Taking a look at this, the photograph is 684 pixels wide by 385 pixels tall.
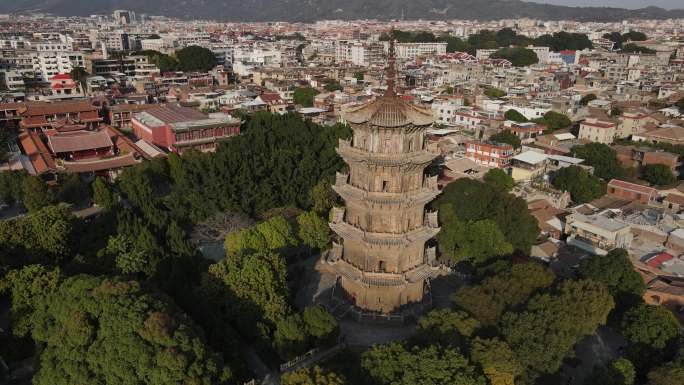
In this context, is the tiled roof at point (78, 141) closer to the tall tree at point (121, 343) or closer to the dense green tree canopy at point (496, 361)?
the tall tree at point (121, 343)

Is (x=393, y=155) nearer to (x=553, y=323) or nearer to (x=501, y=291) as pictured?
(x=501, y=291)

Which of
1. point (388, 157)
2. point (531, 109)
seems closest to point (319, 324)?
point (388, 157)

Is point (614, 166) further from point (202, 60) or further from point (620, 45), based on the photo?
point (620, 45)

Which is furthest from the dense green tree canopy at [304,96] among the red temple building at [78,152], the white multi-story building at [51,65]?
the white multi-story building at [51,65]

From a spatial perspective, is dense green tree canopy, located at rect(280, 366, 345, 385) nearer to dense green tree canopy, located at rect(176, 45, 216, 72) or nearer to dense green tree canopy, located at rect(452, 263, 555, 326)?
dense green tree canopy, located at rect(452, 263, 555, 326)

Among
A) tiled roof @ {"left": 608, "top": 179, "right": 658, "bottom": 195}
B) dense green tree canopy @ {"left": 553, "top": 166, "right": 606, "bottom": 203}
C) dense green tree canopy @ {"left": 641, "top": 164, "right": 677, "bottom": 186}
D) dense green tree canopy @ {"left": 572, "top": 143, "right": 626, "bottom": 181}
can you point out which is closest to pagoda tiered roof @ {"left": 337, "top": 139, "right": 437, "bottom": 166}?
dense green tree canopy @ {"left": 553, "top": 166, "right": 606, "bottom": 203}

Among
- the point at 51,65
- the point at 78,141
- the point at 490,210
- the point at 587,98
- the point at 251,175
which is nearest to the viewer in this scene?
the point at 490,210
